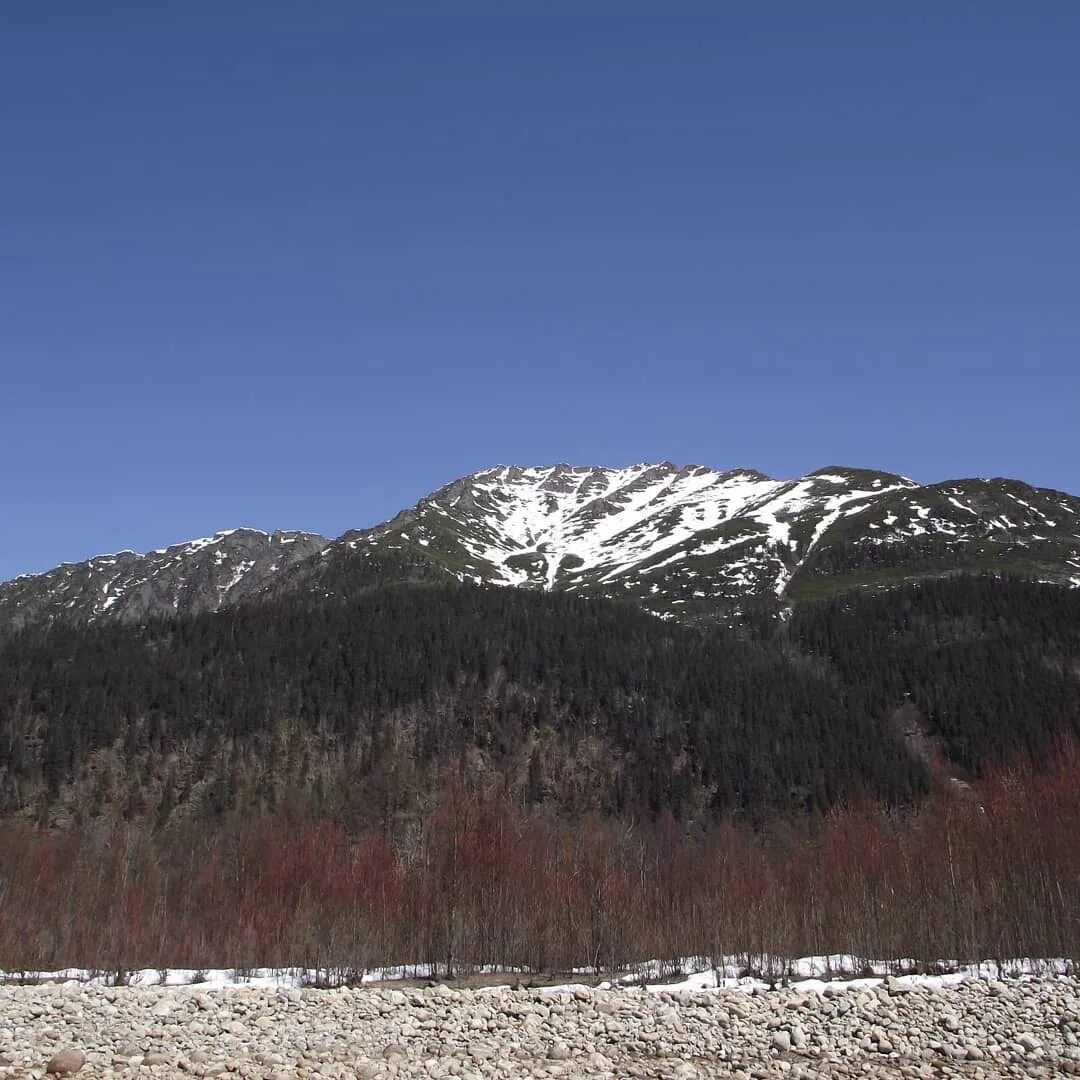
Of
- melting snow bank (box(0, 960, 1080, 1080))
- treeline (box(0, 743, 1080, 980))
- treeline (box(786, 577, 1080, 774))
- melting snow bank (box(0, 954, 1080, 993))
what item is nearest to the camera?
melting snow bank (box(0, 960, 1080, 1080))

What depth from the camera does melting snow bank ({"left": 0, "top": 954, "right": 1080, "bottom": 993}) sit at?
93.4 feet

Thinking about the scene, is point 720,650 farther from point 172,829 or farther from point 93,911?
point 93,911

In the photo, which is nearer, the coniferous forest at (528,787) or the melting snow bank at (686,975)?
the melting snow bank at (686,975)

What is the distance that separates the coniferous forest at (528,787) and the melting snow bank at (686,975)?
1.36 metres

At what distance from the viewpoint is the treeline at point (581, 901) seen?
35.9 meters

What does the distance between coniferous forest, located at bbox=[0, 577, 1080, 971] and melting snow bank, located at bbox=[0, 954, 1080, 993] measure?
53.6 inches

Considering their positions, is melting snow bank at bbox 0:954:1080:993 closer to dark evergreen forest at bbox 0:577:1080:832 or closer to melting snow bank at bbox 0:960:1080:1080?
melting snow bank at bbox 0:960:1080:1080

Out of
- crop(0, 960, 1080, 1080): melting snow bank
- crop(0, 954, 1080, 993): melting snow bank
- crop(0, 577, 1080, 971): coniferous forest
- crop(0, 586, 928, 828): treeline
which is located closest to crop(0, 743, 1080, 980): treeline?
crop(0, 577, 1080, 971): coniferous forest

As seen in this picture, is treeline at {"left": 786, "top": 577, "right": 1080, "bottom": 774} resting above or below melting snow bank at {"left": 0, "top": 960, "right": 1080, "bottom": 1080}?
above

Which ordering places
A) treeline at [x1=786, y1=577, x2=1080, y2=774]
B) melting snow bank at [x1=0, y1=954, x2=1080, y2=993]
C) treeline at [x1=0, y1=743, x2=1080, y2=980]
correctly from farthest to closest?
treeline at [x1=786, y1=577, x2=1080, y2=774], treeline at [x1=0, y1=743, x2=1080, y2=980], melting snow bank at [x1=0, y1=954, x2=1080, y2=993]

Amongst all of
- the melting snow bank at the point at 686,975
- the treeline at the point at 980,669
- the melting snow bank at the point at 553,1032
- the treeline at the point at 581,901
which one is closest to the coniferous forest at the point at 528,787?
the treeline at the point at 581,901

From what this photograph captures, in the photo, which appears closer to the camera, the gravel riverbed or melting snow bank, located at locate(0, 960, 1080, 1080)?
melting snow bank, located at locate(0, 960, 1080, 1080)

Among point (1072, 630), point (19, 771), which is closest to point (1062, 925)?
point (19, 771)

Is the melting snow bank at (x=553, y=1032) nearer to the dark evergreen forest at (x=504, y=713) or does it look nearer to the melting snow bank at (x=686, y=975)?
the melting snow bank at (x=686, y=975)
